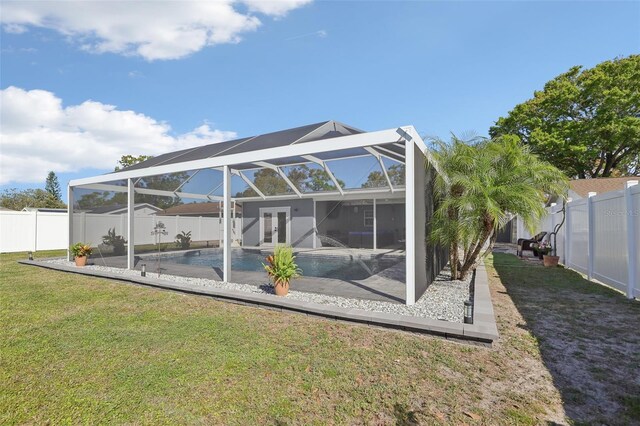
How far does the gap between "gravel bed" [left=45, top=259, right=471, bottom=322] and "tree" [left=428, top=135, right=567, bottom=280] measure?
0.96 m

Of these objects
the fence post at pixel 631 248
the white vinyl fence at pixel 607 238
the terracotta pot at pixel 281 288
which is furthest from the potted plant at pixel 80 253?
the fence post at pixel 631 248

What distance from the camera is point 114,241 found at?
10.7m

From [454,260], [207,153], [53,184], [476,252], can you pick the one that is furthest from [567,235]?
[53,184]

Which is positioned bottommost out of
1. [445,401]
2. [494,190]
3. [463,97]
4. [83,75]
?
[445,401]

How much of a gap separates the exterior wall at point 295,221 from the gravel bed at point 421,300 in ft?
29.8

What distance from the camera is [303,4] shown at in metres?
8.98

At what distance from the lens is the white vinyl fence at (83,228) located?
10969 mm

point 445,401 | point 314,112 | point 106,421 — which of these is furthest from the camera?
point 314,112

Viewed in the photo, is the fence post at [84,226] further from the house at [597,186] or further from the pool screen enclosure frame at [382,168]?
the house at [597,186]

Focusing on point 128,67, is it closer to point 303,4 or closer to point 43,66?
point 43,66

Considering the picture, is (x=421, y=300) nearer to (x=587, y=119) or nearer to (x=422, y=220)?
(x=422, y=220)

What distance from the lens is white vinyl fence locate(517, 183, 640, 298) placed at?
5.71 metres

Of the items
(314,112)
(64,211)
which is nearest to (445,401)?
(314,112)

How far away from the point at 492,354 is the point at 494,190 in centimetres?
363
